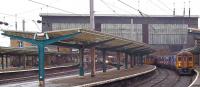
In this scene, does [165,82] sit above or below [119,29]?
below

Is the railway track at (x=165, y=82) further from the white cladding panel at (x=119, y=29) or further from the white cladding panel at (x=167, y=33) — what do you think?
the white cladding panel at (x=167, y=33)

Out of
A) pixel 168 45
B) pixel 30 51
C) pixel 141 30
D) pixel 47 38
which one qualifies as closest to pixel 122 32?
pixel 141 30

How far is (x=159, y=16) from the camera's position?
348 feet

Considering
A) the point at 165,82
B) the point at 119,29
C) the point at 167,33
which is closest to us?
the point at 165,82

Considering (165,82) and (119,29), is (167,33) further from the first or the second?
(165,82)

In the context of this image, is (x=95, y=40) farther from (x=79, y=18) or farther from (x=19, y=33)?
(x=79, y=18)

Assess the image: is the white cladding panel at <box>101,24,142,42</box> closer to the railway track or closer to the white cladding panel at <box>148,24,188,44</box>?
the white cladding panel at <box>148,24,188,44</box>

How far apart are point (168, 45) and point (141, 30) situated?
924 cm

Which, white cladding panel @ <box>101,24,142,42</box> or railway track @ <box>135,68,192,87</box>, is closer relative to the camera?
railway track @ <box>135,68,192,87</box>

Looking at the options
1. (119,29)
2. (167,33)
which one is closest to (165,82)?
(119,29)

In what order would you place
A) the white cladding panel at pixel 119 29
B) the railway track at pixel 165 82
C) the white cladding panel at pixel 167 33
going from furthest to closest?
the white cladding panel at pixel 167 33 → the white cladding panel at pixel 119 29 → the railway track at pixel 165 82

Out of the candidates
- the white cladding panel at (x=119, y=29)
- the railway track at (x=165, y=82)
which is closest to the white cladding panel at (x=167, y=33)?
the white cladding panel at (x=119, y=29)

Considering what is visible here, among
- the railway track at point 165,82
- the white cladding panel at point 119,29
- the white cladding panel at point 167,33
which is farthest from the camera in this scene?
the white cladding panel at point 167,33

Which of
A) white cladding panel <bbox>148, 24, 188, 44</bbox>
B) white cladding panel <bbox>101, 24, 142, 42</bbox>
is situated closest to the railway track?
white cladding panel <bbox>101, 24, 142, 42</bbox>
